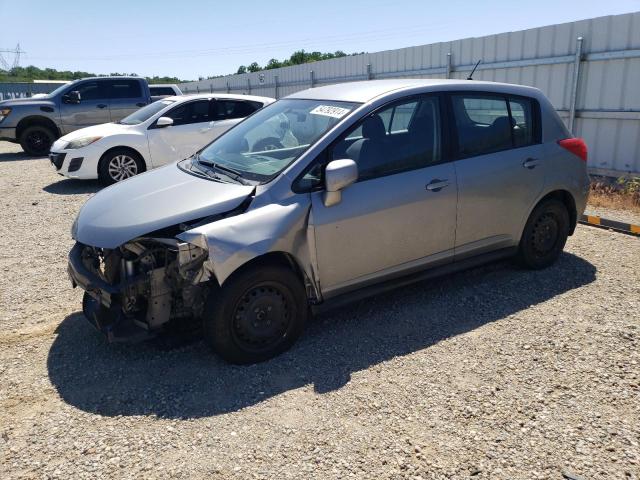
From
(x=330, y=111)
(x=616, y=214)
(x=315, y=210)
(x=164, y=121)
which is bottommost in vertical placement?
(x=616, y=214)

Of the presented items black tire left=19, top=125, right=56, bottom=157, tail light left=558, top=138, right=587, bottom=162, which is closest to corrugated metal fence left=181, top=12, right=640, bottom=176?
tail light left=558, top=138, right=587, bottom=162

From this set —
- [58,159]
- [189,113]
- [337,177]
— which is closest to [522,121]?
[337,177]

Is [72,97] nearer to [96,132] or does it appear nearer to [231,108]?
[96,132]

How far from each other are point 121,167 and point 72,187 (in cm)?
121

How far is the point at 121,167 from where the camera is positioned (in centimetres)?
981

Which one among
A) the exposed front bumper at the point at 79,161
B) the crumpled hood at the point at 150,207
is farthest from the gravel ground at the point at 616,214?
the exposed front bumper at the point at 79,161

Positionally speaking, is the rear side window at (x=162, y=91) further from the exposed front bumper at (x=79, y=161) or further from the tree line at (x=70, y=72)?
the tree line at (x=70, y=72)

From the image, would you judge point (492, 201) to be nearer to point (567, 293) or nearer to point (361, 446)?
point (567, 293)

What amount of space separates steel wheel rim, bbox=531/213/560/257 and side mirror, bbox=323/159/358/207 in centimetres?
236

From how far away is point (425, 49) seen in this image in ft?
38.5

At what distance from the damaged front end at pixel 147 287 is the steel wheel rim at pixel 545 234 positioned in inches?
130

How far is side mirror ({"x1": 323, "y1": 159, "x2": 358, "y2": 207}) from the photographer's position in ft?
12.0

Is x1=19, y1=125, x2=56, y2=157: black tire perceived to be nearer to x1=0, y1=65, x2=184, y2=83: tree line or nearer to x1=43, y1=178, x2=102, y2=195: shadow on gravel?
x1=43, y1=178, x2=102, y2=195: shadow on gravel

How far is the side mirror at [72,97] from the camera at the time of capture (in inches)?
559
